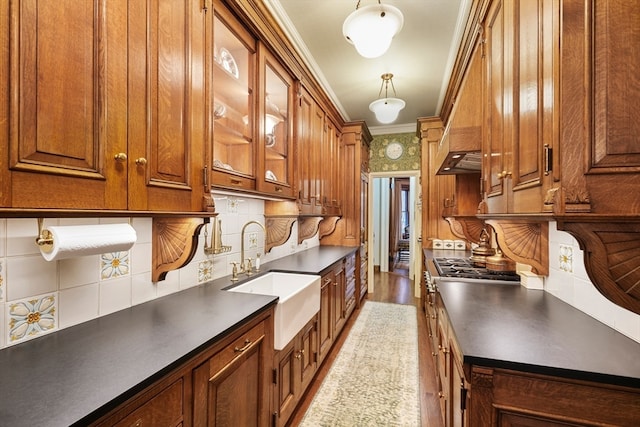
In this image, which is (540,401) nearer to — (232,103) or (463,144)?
(463,144)

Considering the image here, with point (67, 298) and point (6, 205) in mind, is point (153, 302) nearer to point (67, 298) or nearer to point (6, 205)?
point (67, 298)

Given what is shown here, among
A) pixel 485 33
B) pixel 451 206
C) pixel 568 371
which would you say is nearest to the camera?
pixel 568 371

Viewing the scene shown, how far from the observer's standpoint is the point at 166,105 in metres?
1.14

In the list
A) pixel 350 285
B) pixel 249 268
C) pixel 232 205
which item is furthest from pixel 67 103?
pixel 350 285

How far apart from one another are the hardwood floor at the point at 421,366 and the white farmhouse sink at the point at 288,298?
64 centimetres

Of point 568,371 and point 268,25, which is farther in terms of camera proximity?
point 268,25

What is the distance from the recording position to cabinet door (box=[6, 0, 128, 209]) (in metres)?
0.70

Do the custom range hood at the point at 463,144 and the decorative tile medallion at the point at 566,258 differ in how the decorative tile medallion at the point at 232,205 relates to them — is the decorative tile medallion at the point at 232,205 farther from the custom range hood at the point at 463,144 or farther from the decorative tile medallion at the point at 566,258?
the decorative tile medallion at the point at 566,258

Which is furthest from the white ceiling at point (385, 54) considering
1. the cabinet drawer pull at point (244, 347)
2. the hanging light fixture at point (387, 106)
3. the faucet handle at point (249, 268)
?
the cabinet drawer pull at point (244, 347)

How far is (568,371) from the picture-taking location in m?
0.84

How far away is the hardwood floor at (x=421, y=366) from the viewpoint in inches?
74.7

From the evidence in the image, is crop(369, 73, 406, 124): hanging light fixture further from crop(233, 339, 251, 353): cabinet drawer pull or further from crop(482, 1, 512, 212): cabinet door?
crop(233, 339, 251, 353): cabinet drawer pull

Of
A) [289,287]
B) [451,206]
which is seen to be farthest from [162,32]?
[451,206]

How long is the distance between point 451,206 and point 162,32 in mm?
3287
